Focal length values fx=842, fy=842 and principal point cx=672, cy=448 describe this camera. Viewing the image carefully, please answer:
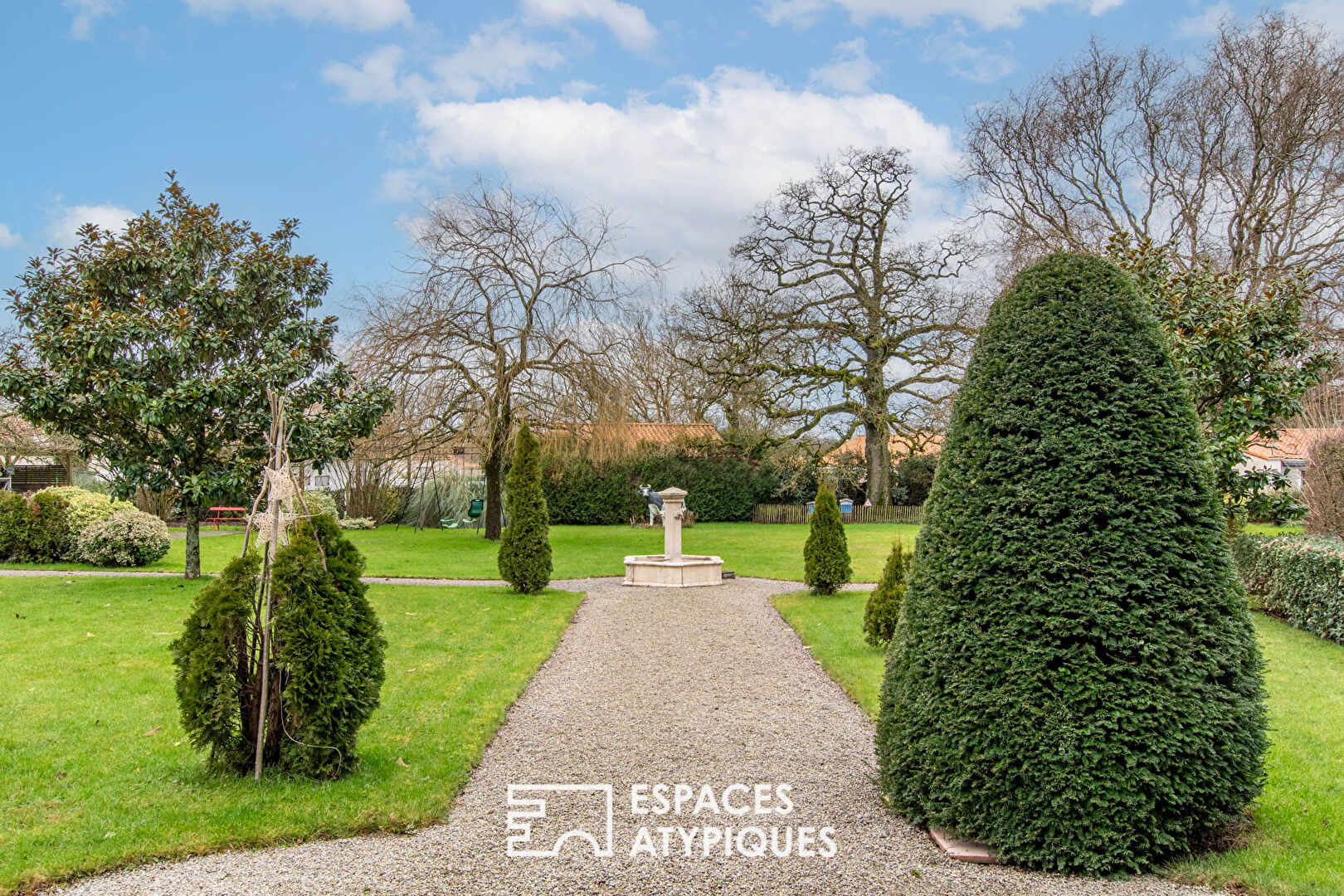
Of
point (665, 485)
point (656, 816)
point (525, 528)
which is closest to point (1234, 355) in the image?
point (525, 528)

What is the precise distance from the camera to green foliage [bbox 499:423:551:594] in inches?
488

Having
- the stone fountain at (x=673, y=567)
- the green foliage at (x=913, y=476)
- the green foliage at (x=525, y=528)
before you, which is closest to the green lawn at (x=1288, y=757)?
the stone fountain at (x=673, y=567)

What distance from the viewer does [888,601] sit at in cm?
816

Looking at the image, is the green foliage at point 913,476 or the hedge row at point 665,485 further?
the green foliage at point 913,476

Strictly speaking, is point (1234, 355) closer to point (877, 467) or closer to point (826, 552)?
point (826, 552)

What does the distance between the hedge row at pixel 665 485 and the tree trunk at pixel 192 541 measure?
14.5 m

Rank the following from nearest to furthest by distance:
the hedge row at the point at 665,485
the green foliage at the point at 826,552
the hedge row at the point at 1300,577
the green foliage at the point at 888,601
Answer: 1. the green foliage at the point at 888,601
2. the hedge row at the point at 1300,577
3. the green foliage at the point at 826,552
4. the hedge row at the point at 665,485

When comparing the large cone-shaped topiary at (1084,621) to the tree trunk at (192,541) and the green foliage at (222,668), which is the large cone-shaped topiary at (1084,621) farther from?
the tree trunk at (192,541)

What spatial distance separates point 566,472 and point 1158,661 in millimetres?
24648

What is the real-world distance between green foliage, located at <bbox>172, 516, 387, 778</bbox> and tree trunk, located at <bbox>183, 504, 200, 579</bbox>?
29.9 feet

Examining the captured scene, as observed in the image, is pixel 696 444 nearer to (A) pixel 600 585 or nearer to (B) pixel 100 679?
(A) pixel 600 585

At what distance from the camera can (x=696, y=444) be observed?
2917cm

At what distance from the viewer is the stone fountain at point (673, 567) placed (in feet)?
46.0

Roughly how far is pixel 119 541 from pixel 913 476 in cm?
2427
